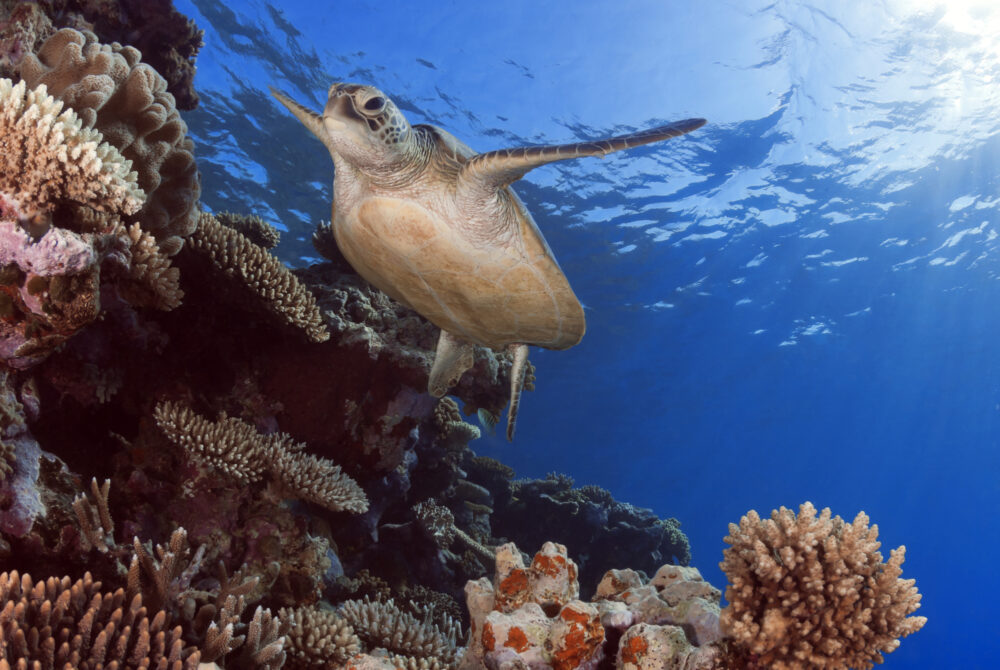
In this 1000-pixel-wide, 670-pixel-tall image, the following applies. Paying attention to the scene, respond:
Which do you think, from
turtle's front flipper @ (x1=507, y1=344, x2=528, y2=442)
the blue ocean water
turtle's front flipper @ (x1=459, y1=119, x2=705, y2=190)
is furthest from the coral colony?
turtle's front flipper @ (x1=459, y1=119, x2=705, y2=190)

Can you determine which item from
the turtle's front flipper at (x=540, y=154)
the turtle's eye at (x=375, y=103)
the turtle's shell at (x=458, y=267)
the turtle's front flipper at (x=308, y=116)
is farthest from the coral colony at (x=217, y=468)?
the turtle's front flipper at (x=540, y=154)

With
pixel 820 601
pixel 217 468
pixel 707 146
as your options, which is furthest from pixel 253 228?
pixel 707 146

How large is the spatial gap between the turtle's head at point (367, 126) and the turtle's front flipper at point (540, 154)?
533 mm

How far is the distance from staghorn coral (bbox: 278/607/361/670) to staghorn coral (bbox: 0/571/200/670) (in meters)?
0.91

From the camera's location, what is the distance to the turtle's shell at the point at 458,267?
148 inches

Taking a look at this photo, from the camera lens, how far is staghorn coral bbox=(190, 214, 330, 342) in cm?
392

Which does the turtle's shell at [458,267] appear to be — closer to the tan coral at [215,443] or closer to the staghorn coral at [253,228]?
the staghorn coral at [253,228]

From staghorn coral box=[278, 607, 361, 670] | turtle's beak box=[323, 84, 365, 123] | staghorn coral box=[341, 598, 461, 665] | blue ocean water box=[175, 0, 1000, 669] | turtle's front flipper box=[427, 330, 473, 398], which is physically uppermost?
blue ocean water box=[175, 0, 1000, 669]

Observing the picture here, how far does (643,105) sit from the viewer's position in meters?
14.9

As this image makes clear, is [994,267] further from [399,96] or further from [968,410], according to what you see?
[968,410]

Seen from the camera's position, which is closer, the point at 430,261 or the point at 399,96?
the point at 430,261

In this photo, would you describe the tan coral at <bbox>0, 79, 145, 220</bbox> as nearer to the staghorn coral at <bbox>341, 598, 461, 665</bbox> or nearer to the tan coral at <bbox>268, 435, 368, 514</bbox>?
the tan coral at <bbox>268, 435, 368, 514</bbox>

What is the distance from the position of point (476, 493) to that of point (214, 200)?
18.1 meters

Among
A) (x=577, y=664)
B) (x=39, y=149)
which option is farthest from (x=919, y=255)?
(x=39, y=149)
